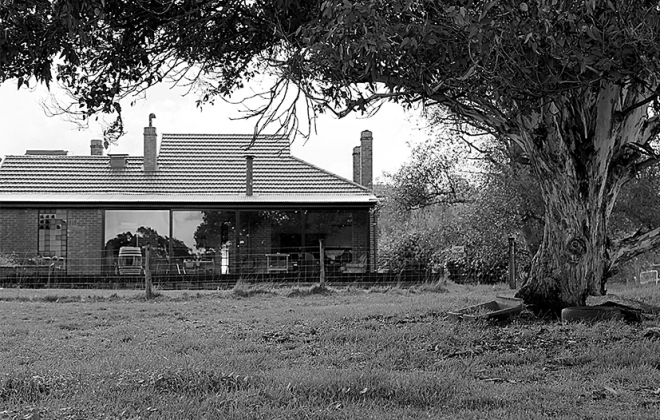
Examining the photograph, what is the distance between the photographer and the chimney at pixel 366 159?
90.2 ft

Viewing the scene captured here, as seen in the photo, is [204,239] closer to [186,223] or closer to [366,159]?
[186,223]

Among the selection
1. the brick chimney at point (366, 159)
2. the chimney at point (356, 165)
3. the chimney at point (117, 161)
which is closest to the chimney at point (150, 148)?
the chimney at point (117, 161)

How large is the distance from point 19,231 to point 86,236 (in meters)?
1.98

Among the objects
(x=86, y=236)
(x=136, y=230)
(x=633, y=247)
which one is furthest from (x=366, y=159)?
(x=633, y=247)

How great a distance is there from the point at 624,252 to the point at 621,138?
151 centimetres

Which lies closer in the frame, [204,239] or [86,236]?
[86,236]

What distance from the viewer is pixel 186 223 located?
2400 cm

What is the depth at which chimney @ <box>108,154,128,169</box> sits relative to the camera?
26.4 metres

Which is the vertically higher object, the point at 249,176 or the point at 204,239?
the point at 249,176

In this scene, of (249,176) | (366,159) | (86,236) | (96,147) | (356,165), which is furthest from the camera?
(96,147)

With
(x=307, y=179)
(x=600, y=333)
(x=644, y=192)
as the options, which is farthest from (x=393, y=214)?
(x=600, y=333)

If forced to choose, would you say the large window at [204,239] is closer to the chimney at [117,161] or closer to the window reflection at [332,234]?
the window reflection at [332,234]

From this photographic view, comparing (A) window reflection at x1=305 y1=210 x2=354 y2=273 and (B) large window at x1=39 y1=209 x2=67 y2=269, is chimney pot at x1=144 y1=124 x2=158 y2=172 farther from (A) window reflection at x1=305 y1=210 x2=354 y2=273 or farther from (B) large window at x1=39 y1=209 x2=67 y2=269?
(A) window reflection at x1=305 y1=210 x2=354 y2=273

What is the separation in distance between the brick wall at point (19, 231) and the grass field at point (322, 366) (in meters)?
12.4
